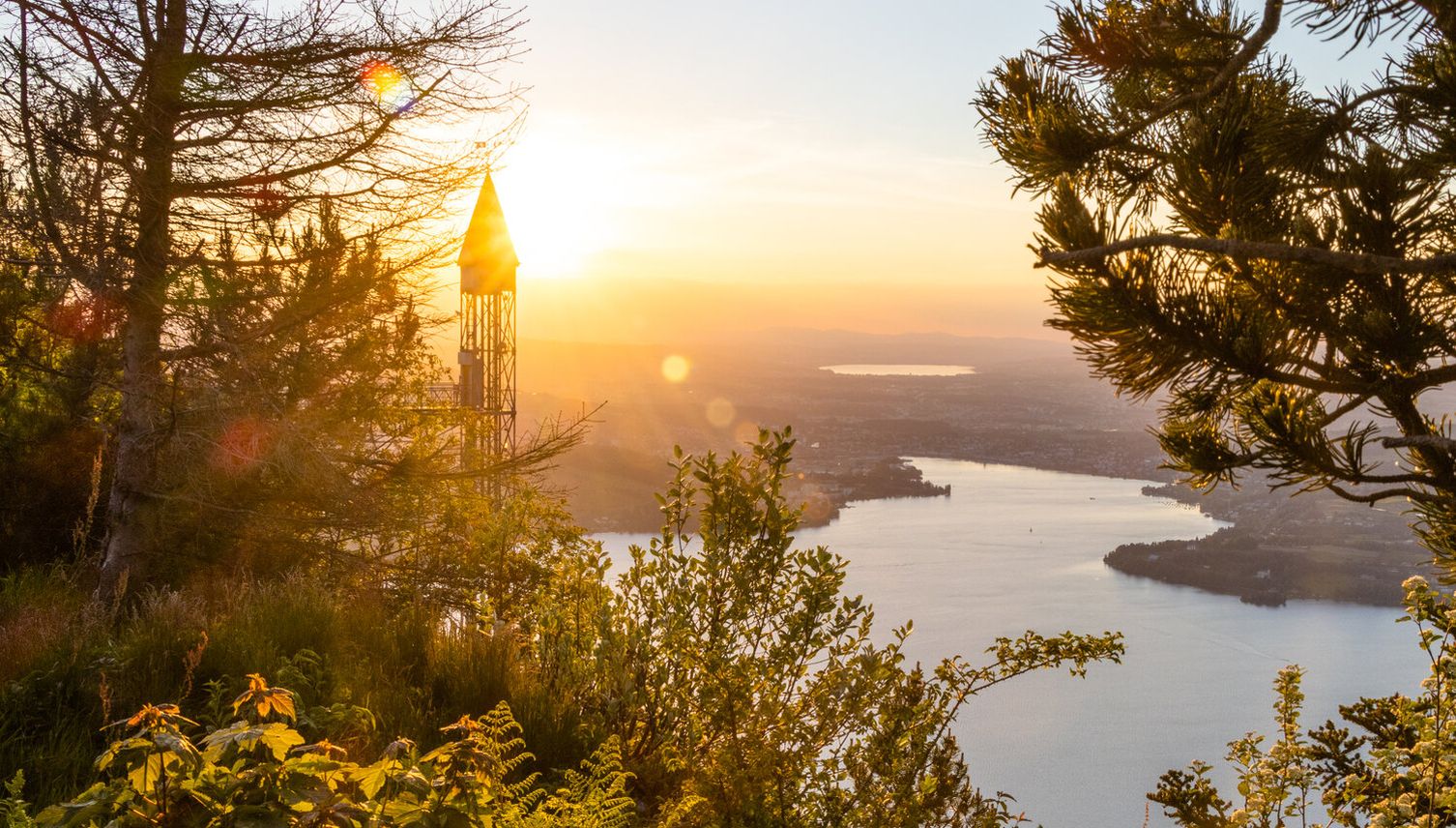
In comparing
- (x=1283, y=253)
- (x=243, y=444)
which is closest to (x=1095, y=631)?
(x=243, y=444)

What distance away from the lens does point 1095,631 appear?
2816cm

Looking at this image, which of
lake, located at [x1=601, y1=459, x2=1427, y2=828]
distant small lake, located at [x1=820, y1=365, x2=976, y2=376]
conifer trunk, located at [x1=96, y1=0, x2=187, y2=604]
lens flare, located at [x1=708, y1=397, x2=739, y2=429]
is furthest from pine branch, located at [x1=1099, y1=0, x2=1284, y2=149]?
distant small lake, located at [x1=820, y1=365, x2=976, y2=376]

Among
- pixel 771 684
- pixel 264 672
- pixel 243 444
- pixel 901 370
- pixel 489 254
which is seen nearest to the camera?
pixel 771 684

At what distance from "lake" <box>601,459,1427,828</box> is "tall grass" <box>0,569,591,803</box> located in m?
14.8

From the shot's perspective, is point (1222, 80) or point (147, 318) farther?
point (147, 318)

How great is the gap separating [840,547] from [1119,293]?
32471 millimetres

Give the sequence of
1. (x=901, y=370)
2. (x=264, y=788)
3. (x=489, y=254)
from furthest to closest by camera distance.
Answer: (x=901, y=370)
(x=489, y=254)
(x=264, y=788)

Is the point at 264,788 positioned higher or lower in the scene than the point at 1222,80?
lower

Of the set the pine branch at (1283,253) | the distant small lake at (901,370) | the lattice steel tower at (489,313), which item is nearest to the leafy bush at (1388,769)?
the pine branch at (1283,253)

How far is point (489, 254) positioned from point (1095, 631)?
21.1 meters

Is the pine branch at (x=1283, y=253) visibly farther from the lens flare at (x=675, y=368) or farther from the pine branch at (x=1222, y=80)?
the lens flare at (x=675, y=368)

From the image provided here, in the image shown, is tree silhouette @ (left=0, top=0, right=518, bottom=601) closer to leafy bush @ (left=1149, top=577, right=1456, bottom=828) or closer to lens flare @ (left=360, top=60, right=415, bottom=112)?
lens flare @ (left=360, top=60, right=415, bottom=112)

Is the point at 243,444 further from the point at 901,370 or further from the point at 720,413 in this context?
the point at 901,370

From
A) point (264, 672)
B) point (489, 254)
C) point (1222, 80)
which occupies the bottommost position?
point (264, 672)
